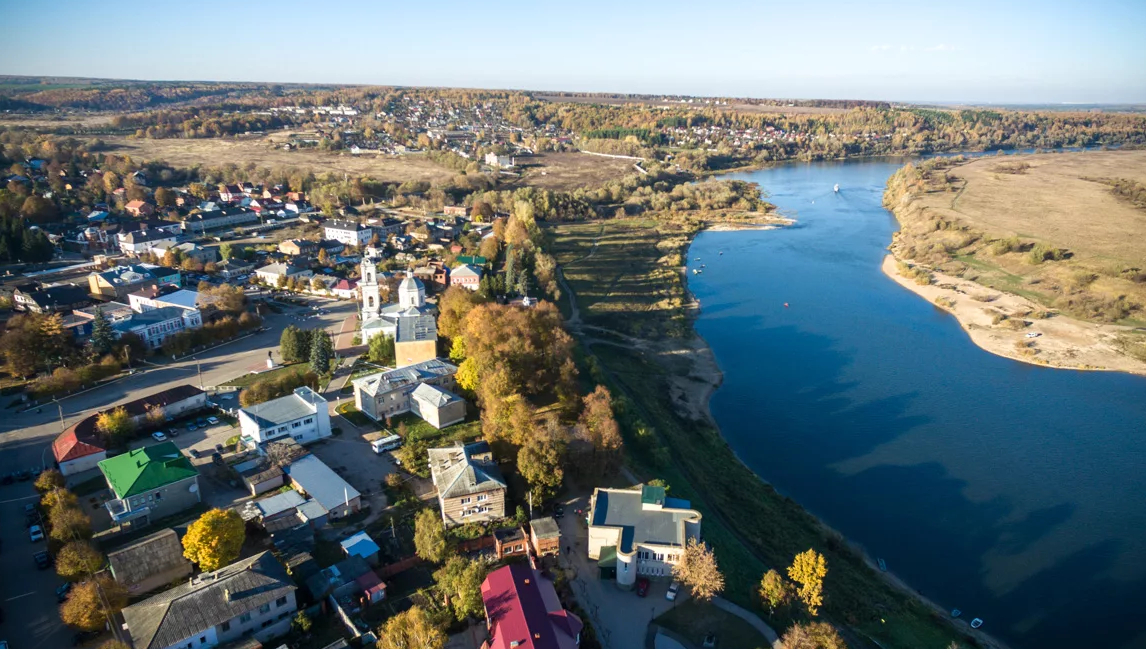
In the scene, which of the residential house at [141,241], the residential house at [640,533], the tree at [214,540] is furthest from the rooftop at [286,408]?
the residential house at [141,241]

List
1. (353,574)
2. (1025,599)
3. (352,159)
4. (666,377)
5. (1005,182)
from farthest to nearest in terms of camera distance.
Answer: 1. (352,159)
2. (1005,182)
3. (666,377)
4. (1025,599)
5. (353,574)

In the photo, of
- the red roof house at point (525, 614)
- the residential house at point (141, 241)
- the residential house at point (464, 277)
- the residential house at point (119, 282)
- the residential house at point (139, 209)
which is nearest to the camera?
the red roof house at point (525, 614)

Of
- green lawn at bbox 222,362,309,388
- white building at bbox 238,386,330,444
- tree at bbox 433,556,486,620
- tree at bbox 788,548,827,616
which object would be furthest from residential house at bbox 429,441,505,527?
green lawn at bbox 222,362,309,388

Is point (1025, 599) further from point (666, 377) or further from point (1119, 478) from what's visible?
point (666, 377)

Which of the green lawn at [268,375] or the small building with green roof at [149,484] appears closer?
the small building with green roof at [149,484]

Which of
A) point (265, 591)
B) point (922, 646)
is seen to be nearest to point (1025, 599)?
point (922, 646)

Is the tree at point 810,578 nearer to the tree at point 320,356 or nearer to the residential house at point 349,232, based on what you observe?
the tree at point 320,356

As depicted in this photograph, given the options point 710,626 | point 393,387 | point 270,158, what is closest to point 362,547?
point 393,387

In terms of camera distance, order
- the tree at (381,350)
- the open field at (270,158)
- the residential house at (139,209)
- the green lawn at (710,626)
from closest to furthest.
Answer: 1. the green lawn at (710,626)
2. the tree at (381,350)
3. the residential house at (139,209)
4. the open field at (270,158)

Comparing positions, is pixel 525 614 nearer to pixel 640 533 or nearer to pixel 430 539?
pixel 430 539
